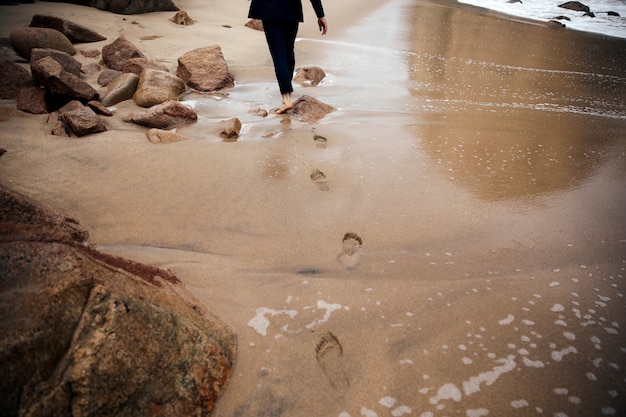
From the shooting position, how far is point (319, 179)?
8.43 ft

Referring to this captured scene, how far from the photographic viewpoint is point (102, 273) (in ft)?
3.48

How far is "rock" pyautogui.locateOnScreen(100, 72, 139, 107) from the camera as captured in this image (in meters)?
3.47

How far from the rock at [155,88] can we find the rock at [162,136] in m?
0.78

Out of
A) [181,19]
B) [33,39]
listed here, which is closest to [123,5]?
[181,19]

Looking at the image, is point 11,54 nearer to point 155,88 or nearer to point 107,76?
point 107,76

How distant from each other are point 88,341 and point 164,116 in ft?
8.62

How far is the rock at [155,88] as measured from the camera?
354cm

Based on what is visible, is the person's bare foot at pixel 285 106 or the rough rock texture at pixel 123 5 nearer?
the person's bare foot at pixel 285 106

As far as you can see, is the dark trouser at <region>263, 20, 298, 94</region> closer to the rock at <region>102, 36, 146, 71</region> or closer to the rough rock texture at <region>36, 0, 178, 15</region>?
the rock at <region>102, 36, 146, 71</region>

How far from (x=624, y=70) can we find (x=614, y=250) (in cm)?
567

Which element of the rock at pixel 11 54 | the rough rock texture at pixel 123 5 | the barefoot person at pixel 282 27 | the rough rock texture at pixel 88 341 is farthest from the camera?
the rough rock texture at pixel 123 5

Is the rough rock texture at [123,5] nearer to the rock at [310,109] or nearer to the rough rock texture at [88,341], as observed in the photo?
the rock at [310,109]

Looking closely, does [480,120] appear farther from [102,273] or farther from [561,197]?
[102,273]

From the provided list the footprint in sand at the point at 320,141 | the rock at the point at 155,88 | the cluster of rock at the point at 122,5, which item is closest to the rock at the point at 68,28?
the cluster of rock at the point at 122,5
